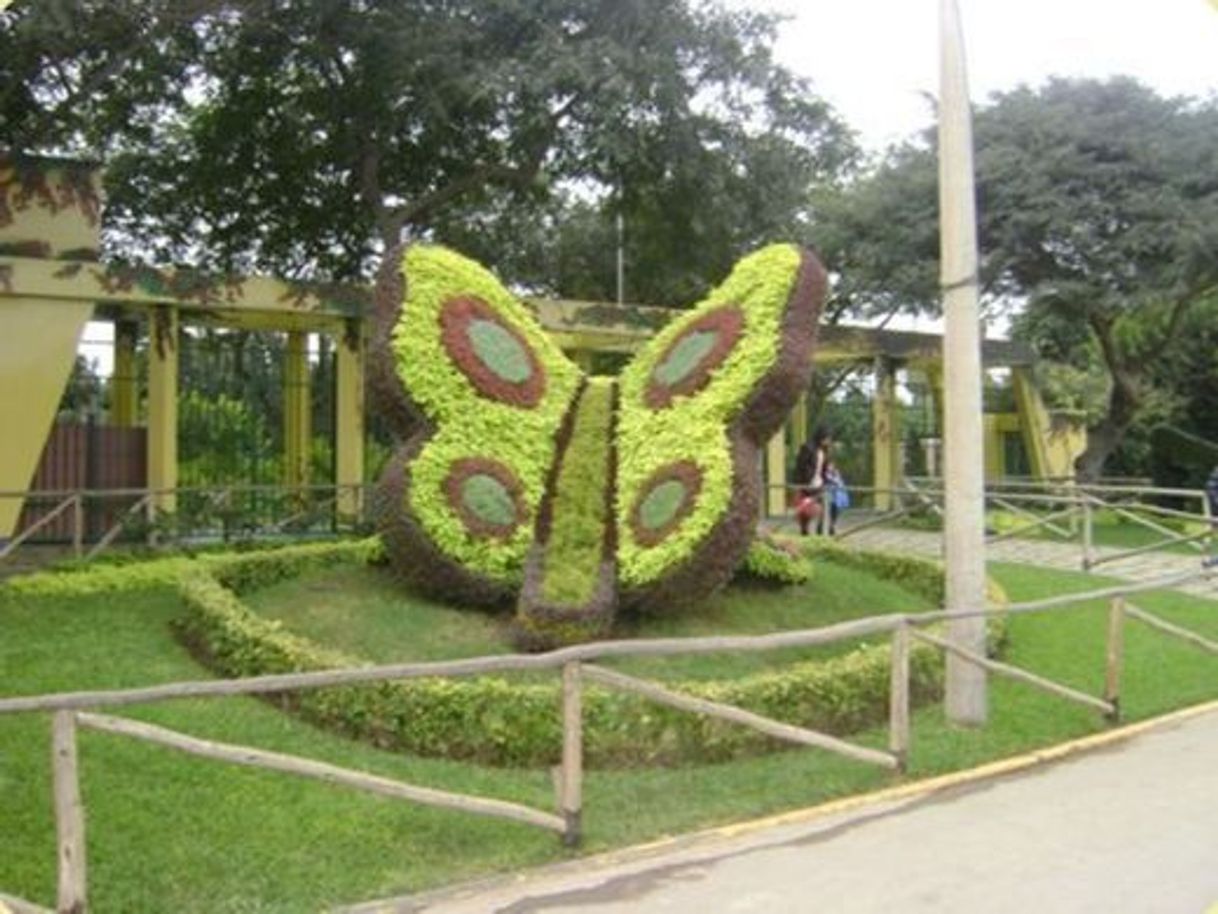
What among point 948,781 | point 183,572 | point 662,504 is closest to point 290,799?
point 948,781

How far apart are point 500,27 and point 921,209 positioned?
9919mm

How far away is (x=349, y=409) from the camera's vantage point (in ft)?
65.3

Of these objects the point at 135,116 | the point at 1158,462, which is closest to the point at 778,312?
the point at 135,116

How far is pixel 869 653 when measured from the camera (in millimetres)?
8906

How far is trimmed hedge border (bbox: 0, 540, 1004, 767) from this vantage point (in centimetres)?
742

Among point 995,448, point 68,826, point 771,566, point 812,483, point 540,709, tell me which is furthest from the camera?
point 995,448

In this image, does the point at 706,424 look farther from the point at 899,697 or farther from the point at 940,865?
the point at 940,865

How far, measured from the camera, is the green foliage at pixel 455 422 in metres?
10.1

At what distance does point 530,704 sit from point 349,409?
13.1 metres

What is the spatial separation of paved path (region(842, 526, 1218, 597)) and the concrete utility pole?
5.80 meters

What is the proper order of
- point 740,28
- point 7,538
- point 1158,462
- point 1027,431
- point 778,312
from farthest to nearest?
point 1158,462, point 1027,431, point 740,28, point 7,538, point 778,312

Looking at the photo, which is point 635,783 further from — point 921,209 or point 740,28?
point 921,209

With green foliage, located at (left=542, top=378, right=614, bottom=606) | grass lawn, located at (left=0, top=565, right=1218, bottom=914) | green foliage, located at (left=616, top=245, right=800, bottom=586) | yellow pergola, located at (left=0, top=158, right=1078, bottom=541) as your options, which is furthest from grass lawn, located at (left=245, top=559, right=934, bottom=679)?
yellow pergola, located at (left=0, top=158, right=1078, bottom=541)

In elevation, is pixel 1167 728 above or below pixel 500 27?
below
